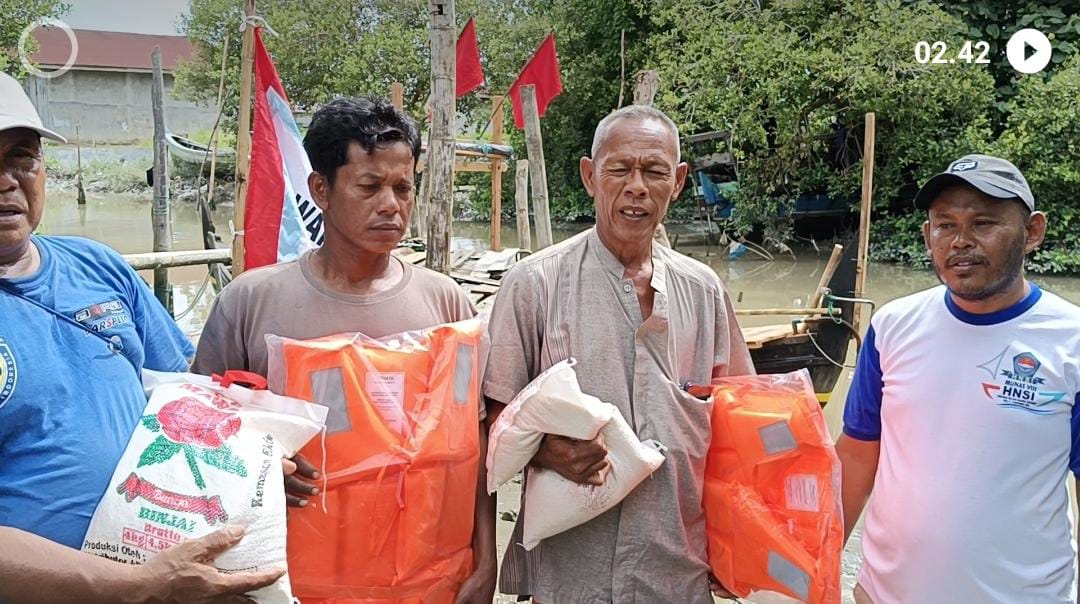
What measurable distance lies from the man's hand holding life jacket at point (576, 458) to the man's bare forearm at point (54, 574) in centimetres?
86

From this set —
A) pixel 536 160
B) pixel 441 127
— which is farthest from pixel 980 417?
pixel 536 160

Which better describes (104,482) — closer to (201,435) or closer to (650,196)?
(201,435)

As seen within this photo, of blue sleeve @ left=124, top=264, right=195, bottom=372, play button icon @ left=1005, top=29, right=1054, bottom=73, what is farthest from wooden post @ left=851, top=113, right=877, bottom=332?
play button icon @ left=1005, top=29, right=1054, bottom=73

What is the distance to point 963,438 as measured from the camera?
1.92 metres

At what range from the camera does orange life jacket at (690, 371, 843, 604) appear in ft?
6.10

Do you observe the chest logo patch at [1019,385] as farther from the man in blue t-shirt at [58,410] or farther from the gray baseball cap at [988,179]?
the man in blue t-shirt at [58,410]

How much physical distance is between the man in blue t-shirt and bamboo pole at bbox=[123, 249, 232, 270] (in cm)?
470

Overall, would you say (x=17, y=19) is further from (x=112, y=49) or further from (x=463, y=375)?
(x=112, y=49)

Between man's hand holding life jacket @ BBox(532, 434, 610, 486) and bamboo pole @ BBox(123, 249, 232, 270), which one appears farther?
bamboo pole @ BBox(123, 249, 232, 270)

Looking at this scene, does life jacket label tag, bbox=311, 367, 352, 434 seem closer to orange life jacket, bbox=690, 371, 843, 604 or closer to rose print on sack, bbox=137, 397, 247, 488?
rose print on sack, bbox=137, 397, 247, 488

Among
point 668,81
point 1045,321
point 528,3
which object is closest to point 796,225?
point 668,81

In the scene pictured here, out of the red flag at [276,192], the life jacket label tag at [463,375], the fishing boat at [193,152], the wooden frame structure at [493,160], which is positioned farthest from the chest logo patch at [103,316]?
the fishing boat at [193,152]

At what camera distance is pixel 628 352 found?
2.03m
